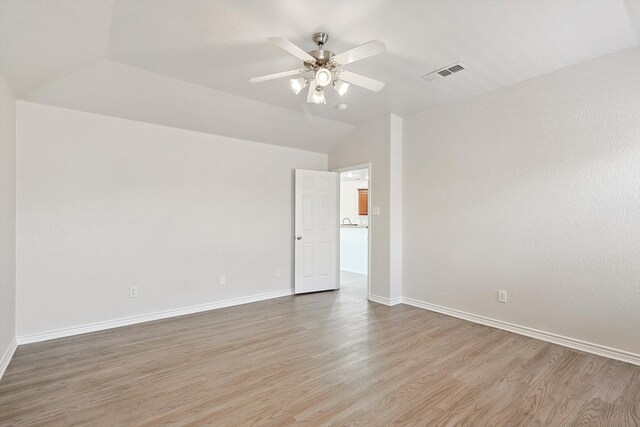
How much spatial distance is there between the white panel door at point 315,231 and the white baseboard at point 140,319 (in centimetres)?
51

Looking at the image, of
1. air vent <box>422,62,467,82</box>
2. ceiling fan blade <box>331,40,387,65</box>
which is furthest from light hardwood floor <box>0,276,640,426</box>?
air vent <box>422,62,467,82</box>

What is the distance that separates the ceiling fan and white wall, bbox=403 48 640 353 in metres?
1.82

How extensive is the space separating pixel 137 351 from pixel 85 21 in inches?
109

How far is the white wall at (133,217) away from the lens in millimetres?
3133

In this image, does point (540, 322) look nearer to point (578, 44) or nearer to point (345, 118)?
point (578, 44)

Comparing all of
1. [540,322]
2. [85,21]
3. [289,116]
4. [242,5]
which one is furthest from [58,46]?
[540,322]

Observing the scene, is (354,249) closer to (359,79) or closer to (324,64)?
(359,79)

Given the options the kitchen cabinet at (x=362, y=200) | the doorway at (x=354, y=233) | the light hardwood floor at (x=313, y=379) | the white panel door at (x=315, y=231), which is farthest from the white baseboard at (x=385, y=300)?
the kitchen cabinet at (x=362, y=200)

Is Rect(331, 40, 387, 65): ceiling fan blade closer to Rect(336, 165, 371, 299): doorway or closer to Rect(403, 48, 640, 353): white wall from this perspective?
Rect(403, 48, 640, 353): white wall

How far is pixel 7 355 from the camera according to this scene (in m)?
2.63

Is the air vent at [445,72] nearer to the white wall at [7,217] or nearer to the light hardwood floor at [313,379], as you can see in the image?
the light hardwood floor at [313,379]

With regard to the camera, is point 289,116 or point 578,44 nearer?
point 578,44

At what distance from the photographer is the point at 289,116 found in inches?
170

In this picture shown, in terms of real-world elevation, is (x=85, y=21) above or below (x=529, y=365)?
above
